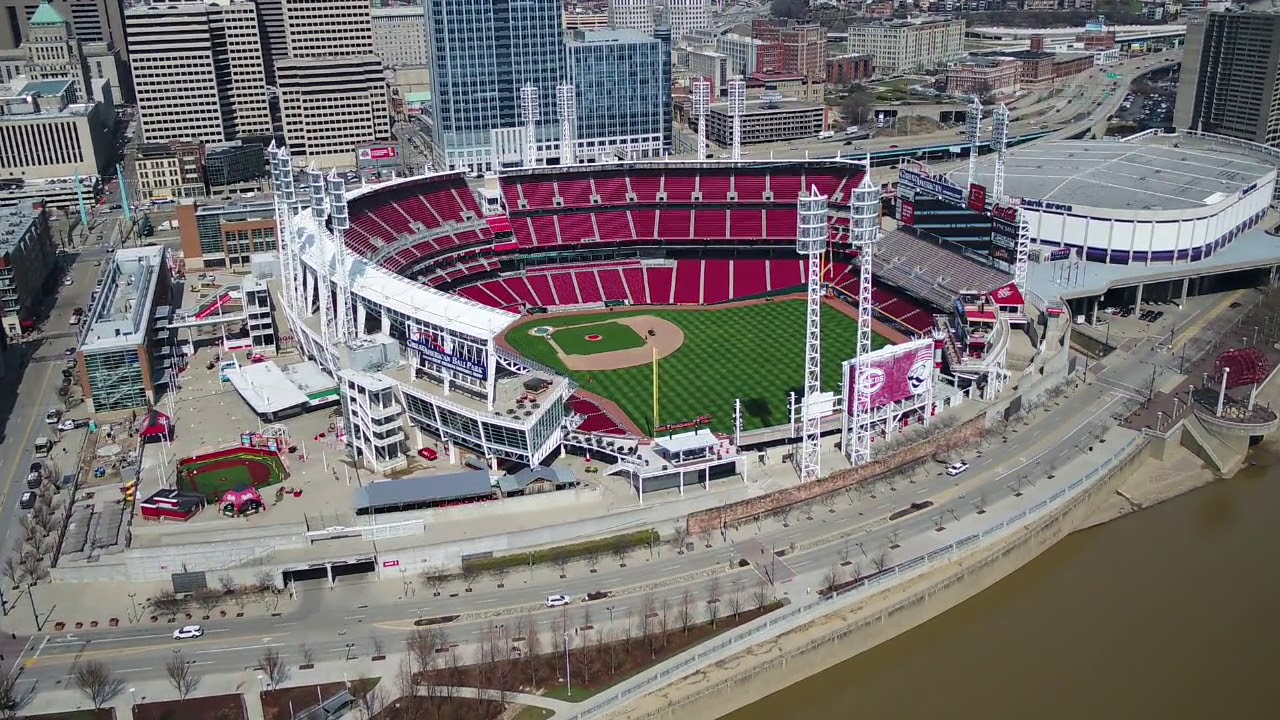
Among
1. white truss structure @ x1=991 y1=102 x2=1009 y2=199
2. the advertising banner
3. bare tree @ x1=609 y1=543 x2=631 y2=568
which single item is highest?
white truss structure @ x1=991 y1=102 x2=1009 y2=199

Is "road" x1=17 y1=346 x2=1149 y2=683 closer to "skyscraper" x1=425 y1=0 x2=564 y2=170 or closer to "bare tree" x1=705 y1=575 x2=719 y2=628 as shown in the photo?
"bare tree" x1=705 y1=575 x2=719 y2=628

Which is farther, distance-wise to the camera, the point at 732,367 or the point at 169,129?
the point at 169,129

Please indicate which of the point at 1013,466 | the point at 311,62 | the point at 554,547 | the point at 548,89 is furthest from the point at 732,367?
the point at 311,62

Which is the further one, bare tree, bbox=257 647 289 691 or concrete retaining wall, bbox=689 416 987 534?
concrete retaining wall, bbox=689 416 987 534

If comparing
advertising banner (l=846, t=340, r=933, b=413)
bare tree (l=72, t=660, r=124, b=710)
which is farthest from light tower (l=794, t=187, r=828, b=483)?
bare tree (l=72, t=660, r=124, b=710)

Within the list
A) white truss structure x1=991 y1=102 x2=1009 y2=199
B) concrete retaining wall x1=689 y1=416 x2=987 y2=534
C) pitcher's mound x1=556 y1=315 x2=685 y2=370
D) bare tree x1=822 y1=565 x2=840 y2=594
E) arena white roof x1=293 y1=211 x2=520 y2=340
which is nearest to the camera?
bare tree x1=822 y1=565 x2=840 y2=594

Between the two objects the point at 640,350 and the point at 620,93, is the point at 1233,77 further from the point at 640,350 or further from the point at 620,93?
the point at 640,350

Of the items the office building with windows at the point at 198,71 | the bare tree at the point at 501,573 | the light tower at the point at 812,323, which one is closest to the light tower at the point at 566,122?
the light tower at the point at 812,323

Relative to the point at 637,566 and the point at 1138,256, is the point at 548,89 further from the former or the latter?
the point at 637,566
